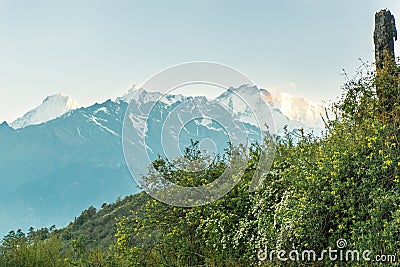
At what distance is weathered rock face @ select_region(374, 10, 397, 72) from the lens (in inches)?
301

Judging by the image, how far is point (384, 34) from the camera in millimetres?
7777

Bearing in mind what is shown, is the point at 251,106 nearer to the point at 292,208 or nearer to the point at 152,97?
the point at 152,97

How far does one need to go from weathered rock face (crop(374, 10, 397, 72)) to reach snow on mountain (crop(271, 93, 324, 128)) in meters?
1.34

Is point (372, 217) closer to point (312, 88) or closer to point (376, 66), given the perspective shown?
point (376, 66)

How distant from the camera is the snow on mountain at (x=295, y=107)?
9.41 m

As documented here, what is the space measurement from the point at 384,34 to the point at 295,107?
153 inches

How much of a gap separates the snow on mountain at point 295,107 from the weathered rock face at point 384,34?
1341mm

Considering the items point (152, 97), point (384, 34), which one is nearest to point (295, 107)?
point (384, 34)

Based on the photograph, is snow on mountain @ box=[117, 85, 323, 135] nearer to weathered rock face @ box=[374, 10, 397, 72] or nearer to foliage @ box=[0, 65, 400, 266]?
foliage @ box=[0, 65, 400, 266]

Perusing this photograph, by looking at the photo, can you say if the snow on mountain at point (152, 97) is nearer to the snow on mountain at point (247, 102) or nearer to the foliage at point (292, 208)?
the snow on mountain at point (247, 102)

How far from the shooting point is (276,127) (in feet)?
27.2

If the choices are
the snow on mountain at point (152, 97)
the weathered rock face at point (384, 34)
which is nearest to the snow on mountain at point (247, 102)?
the snow on mountain at point (152, 97)

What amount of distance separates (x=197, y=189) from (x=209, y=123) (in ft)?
3.66

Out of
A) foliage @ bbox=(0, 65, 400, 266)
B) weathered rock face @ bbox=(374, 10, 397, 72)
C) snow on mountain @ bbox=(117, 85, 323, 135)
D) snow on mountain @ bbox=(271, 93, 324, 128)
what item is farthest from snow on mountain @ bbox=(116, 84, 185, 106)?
weathered rock face @ bbox=(374, 10, 397, 72)
